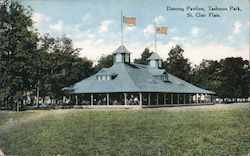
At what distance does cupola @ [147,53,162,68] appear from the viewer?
10.2 metres

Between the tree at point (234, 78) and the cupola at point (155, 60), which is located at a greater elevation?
the cupola at point (155, 60)

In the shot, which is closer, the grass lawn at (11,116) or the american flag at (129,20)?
the american flag at (129,20)

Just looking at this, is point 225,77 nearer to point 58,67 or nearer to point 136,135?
point 136,135

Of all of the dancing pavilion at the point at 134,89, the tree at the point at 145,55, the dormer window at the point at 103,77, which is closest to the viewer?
the tree at the point at 145,55

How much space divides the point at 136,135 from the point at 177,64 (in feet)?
7.07

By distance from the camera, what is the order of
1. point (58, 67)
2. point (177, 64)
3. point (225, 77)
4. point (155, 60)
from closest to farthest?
point (177, 64), point (225, 77), point (155, 60), point (58, 67)

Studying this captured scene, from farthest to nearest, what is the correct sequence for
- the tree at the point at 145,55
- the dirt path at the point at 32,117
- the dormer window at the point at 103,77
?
the dormer window at the point at 103,77
the dirt path at the point at 32,117
the tree at the point at 145,55

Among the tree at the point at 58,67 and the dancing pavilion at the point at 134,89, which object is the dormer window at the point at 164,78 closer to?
the dancing pavilion at the point at 134,89

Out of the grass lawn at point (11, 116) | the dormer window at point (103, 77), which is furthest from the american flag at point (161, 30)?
the grass lawn at point (11, 116)

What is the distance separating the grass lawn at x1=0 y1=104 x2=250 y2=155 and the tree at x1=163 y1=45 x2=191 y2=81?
1.04 meters

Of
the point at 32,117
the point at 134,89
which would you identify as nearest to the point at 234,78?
the point at 134,89

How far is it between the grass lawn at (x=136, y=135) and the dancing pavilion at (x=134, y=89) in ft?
4.06

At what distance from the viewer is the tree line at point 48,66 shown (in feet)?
→ 33.9

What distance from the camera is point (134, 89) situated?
13820 millimetres
